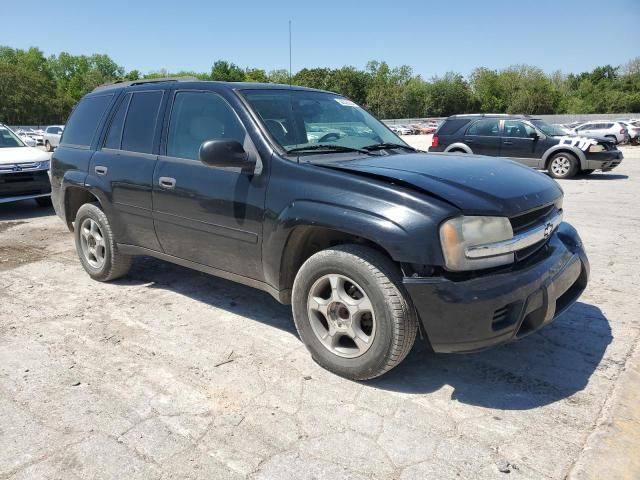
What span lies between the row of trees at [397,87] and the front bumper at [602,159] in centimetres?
5357

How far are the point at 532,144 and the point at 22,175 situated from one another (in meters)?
11.7

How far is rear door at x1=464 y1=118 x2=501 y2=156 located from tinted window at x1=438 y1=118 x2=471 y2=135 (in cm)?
28

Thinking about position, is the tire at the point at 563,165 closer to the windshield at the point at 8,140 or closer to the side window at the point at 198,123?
the side window at the point at 198,123

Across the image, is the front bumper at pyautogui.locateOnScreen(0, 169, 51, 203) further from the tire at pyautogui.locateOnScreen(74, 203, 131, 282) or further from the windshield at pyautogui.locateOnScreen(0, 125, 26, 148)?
the tire at pyautogui.locateOnScreen(74, 203, 131, 282)

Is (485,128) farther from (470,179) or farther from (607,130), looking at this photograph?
(607,130)

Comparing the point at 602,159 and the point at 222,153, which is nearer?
the point at 222,153

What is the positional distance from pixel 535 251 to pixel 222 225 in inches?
79.7

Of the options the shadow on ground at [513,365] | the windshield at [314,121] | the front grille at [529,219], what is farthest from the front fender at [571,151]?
the front grille at [529,219]

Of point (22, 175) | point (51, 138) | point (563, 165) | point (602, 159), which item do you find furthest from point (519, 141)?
point (51, 138)

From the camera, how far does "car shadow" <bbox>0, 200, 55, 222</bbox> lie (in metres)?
8.64

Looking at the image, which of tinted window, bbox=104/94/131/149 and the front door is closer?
the front door

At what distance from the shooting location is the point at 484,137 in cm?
1363

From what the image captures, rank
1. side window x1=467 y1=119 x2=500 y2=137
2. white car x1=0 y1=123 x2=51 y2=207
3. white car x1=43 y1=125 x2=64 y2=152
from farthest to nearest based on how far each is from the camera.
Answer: white car x1=43 y1=125 x2=64 y2=152 < side window x1=467 y1=119 x2=500 y2=137 < white car x1=0 y1=123 x2=51 y2=207

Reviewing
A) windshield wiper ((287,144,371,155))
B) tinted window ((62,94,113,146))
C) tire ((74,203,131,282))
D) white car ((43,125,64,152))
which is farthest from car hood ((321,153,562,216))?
white car ((43,125,64,152))
